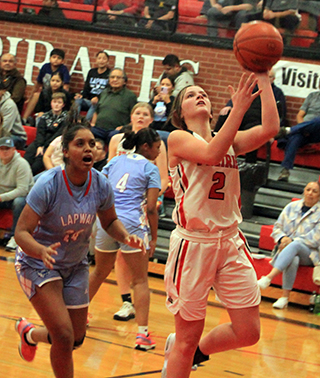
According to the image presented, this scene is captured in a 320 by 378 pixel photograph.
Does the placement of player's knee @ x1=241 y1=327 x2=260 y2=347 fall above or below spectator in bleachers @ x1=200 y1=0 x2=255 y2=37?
below

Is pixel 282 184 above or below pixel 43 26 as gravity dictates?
below

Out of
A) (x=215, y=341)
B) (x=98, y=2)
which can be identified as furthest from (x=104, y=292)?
(x=98, y=2)

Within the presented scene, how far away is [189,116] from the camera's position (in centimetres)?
343

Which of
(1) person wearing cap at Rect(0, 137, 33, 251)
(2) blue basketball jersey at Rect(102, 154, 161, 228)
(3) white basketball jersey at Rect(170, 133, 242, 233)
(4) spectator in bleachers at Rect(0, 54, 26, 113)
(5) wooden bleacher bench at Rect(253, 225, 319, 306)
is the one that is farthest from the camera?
(4) spectator in bleachers at Rect(0, 54, 26, 113)

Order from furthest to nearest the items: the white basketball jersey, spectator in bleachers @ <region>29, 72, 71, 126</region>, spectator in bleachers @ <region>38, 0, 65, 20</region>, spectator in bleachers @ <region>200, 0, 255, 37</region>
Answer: spectator in bleachers @ <region>38, 0, 65, 20</region>, spectator in bleachers @ <region>29, 72, 71, 126</region>, spectator in bleachers @ <region>200, 0, 255, 37</region>, the white basketball jersey

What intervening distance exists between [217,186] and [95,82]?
287 inches

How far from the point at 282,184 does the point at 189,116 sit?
5.64 m

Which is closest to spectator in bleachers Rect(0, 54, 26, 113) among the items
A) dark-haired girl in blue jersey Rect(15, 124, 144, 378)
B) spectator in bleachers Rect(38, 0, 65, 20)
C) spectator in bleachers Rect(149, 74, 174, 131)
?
spectator in bleachers Rect(38, 0, 65, 20)

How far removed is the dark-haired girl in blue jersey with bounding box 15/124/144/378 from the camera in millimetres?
3248

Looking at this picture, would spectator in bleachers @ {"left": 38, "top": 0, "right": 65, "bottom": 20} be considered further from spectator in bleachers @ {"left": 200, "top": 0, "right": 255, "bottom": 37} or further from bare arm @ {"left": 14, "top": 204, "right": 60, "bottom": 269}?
bare arm @ {"left": 14, "top": 204, "right": 60, "bottom": 269}

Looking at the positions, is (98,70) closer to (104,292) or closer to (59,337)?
(104,292)

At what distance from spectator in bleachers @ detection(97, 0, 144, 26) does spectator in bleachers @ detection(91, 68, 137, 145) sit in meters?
1.87

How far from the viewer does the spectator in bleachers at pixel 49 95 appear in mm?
9804

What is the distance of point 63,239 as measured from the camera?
3.37m
